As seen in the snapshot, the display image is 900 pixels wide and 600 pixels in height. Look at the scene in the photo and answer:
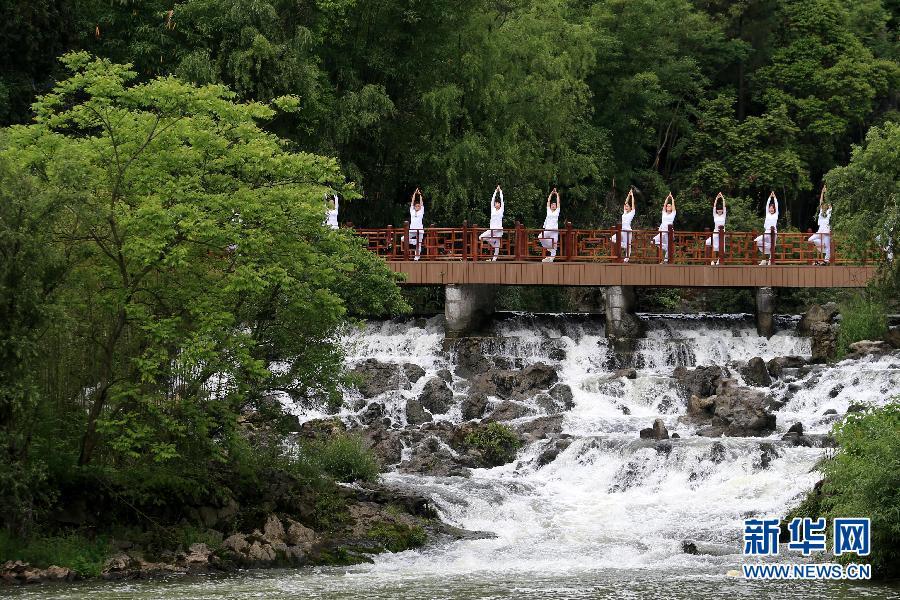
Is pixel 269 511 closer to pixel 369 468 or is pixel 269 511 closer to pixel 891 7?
pixel 369 468

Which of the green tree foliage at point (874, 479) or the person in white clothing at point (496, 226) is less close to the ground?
the person in white clothing at point (496, 226)

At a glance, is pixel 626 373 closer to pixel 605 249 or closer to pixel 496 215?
pixel 605 249

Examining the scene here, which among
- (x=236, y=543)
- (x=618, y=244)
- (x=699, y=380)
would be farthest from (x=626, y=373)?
(x=236, y=543)

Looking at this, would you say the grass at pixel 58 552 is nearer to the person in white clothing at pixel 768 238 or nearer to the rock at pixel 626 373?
the rock at pixel 626 373

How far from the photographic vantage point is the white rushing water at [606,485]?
17.8 m

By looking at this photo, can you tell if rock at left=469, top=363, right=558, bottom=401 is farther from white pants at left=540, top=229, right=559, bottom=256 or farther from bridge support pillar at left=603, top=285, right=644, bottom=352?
white pants at left=540, top=229, right=559, bottom=256

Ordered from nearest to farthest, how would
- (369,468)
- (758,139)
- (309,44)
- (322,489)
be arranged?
1. (322,489)
2. (369,468)
3. (309,44)
4. (758,139)

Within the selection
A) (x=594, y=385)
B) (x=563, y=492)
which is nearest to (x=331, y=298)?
(x=563, y=492)

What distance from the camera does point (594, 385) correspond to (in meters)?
30.2

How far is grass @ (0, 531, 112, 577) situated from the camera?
59.8 ft

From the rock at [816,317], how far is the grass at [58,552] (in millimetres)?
19038

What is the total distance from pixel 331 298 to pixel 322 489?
3.40 m

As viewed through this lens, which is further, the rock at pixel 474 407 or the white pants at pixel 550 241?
the white pants at pixel 550 241

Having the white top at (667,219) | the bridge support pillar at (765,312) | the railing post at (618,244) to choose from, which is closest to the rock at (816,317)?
the bridge support pillar at (765,312)
